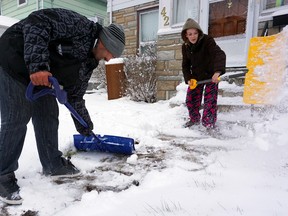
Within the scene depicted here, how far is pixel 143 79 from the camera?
5574mm

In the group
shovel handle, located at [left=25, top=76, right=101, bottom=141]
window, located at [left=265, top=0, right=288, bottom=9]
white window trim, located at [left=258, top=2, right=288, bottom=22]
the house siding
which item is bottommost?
shovel handle, located at [left=25, top=76, right=101, bottom=141]

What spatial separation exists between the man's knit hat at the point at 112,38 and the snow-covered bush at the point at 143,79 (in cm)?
388

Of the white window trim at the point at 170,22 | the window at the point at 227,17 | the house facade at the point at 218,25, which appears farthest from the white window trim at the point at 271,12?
the white window trim at the point at 170,22

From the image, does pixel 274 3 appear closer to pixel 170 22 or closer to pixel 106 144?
pixel 170 22

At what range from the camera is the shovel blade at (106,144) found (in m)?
2.37

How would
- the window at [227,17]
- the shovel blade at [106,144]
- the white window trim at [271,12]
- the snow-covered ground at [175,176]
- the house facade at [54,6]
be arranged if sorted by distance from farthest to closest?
the house facade at [54,6], the window at [227,17], the white window trim at [271,12], the shovel blade at [106,144], the snow-covered ground at [175,176]

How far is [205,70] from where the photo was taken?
132 inches

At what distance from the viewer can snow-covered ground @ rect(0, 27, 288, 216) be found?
4.53 feet

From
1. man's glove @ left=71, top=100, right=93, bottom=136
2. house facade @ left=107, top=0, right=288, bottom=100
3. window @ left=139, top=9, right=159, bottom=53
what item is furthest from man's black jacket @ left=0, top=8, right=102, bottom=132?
window @ left=139, top=9, right=159, bottom=53

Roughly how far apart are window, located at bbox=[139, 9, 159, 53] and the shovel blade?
4942 mm

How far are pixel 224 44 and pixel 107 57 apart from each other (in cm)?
373

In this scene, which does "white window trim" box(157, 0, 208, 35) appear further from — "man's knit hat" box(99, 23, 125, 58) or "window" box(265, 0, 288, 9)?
"man's knit hat" box(99, 23, 125, 58)

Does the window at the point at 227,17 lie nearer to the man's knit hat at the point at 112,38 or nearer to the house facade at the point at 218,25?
the house facade at the point at 218,25

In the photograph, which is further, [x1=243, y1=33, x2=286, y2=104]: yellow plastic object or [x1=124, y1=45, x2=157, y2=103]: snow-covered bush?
[x1=124, y1=45, x2=157, y2=103]: snow-covered bush
